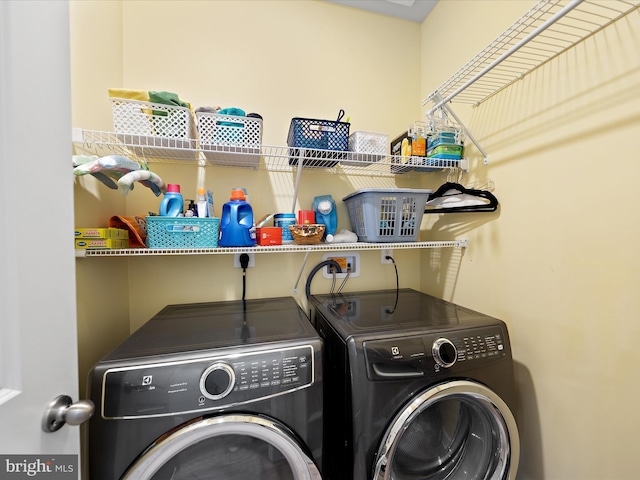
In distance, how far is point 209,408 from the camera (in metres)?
0.74

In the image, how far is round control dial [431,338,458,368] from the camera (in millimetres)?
898

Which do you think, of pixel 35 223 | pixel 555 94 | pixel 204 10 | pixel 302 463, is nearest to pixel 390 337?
pixel 302 463

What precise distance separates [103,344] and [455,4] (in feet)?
8.04

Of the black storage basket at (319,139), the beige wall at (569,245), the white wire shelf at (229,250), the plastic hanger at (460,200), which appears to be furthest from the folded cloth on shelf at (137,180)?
the beige wall at (569,245)

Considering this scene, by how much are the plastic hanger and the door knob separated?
151cm

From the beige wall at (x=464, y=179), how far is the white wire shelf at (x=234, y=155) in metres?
0.07

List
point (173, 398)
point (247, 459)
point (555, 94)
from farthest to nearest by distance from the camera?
1. point (555, 94)
2. point (247, 459)
3. point (173, 398)

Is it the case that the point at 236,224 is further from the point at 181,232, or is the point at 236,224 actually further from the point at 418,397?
the point at 418,397

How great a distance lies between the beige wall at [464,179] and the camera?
83cm

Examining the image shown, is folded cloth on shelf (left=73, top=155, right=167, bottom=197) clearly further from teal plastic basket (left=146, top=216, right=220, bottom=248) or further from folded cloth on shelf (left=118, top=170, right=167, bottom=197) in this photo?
teal plastic basket (left=146, top=216, right=220, bottom=248)

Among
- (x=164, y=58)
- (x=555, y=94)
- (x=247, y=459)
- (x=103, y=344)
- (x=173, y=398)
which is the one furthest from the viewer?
(x=164, y=58)

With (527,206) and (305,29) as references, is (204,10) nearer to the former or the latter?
(305,29)

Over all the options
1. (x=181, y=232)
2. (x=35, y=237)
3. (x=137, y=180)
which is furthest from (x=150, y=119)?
(x=35, y=237)

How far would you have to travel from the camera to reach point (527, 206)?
1078 mm
